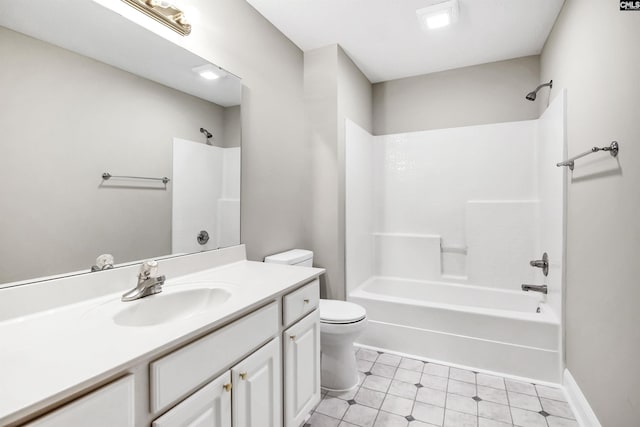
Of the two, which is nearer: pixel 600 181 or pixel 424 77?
pixel 600 181

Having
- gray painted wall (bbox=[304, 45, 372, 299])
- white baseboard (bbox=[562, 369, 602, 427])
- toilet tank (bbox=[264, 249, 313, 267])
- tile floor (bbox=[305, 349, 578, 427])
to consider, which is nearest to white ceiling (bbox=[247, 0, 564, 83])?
gray painted wall (bbox=[304, 45, 372, 299])

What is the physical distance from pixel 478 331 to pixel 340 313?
1.08 m

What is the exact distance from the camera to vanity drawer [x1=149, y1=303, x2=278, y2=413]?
854 mm

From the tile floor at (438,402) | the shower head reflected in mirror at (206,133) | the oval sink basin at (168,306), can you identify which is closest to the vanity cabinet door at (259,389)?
the oval sink basin at (168,306)

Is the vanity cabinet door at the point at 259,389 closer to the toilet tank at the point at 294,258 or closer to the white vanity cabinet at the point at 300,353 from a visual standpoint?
the white vanity cabinet at the point at 300,353

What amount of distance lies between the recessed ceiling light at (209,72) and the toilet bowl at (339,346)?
5.24ft

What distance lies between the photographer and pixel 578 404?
1.80 metres

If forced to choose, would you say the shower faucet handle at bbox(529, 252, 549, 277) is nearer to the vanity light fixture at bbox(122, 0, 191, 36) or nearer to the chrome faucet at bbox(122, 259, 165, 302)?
the chrome faucet at bbox(122, 259, 165, 302)

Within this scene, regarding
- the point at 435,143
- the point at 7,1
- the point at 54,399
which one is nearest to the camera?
the point at 54,399

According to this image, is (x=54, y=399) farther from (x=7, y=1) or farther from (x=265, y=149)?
(x=265, y=149)

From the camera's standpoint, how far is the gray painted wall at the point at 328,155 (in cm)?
262

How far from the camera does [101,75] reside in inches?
49.7

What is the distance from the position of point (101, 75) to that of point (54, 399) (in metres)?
1.18

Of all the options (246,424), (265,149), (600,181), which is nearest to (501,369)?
(600,181)
